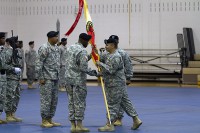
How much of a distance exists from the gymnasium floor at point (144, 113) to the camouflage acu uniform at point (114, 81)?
0.56 m

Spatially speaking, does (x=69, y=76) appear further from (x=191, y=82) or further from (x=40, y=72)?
(x=191, y=82)

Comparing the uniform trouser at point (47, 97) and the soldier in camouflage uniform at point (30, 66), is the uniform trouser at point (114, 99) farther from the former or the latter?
the soldier in camouflage uniform at point (30, 66)

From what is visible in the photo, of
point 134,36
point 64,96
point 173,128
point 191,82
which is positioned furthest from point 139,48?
point 173,128

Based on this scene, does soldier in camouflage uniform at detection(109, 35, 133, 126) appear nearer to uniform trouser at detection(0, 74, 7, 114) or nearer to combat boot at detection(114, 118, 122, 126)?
combat boot at detection(114, 118, 122, 126)

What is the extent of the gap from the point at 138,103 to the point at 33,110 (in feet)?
12.6

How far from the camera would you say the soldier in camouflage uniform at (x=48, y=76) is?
11.3 m

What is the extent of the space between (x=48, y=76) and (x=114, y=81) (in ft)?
5.13

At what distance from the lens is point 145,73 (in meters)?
25.9

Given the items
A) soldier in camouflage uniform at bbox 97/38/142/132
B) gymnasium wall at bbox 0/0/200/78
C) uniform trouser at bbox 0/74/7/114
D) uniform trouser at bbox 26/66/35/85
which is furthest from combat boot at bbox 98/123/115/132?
gymnasium wall at bbox 0/0/200/78

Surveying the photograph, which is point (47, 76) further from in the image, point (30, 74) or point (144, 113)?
point (30, 74)

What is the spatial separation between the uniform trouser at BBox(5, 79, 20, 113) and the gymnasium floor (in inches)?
19.6

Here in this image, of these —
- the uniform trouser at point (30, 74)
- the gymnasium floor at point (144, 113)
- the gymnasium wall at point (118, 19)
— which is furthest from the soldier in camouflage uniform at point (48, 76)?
the gymnasium wall at point (118, 19)

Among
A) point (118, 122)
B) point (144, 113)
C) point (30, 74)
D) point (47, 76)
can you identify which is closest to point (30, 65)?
point (30, 74)

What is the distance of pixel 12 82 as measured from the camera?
1224cm
